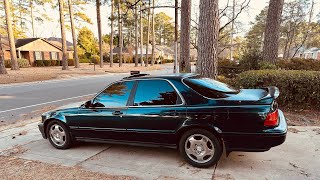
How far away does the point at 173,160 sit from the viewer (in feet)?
13.2

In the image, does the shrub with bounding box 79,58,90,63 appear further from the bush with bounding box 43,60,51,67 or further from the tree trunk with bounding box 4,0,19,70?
the tree trunk with bounding box 4,0,19,70

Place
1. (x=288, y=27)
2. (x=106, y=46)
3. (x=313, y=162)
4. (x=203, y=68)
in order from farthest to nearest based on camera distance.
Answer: (x=106, y=46) < (x=288, y=27) < (x=203, y=68) < (x=313, y=162)

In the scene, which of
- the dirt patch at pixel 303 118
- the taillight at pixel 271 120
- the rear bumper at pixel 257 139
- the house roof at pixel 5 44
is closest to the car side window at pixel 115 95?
the rear bumper at pixel 257 139

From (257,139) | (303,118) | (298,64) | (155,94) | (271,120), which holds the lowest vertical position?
(303,118)

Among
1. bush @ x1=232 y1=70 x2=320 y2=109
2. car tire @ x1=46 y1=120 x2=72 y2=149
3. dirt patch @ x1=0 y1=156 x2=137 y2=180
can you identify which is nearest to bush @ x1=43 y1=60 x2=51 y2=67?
car tire @ x1=46 y1=120 x2=72 y2=149

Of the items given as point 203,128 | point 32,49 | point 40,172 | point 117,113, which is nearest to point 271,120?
point 203,128

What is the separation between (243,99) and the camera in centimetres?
356

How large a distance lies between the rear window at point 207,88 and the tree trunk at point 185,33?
8586 millimetres

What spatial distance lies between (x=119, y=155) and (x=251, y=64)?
31.1 ft

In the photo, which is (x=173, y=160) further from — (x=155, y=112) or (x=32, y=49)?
(x=32, y=49)

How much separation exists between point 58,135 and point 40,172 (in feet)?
3.75

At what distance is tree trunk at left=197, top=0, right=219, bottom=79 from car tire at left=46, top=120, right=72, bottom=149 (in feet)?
14.8

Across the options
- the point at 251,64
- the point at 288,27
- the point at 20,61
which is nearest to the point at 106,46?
the point at 20,61

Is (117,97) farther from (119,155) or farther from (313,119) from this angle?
(313,119)
